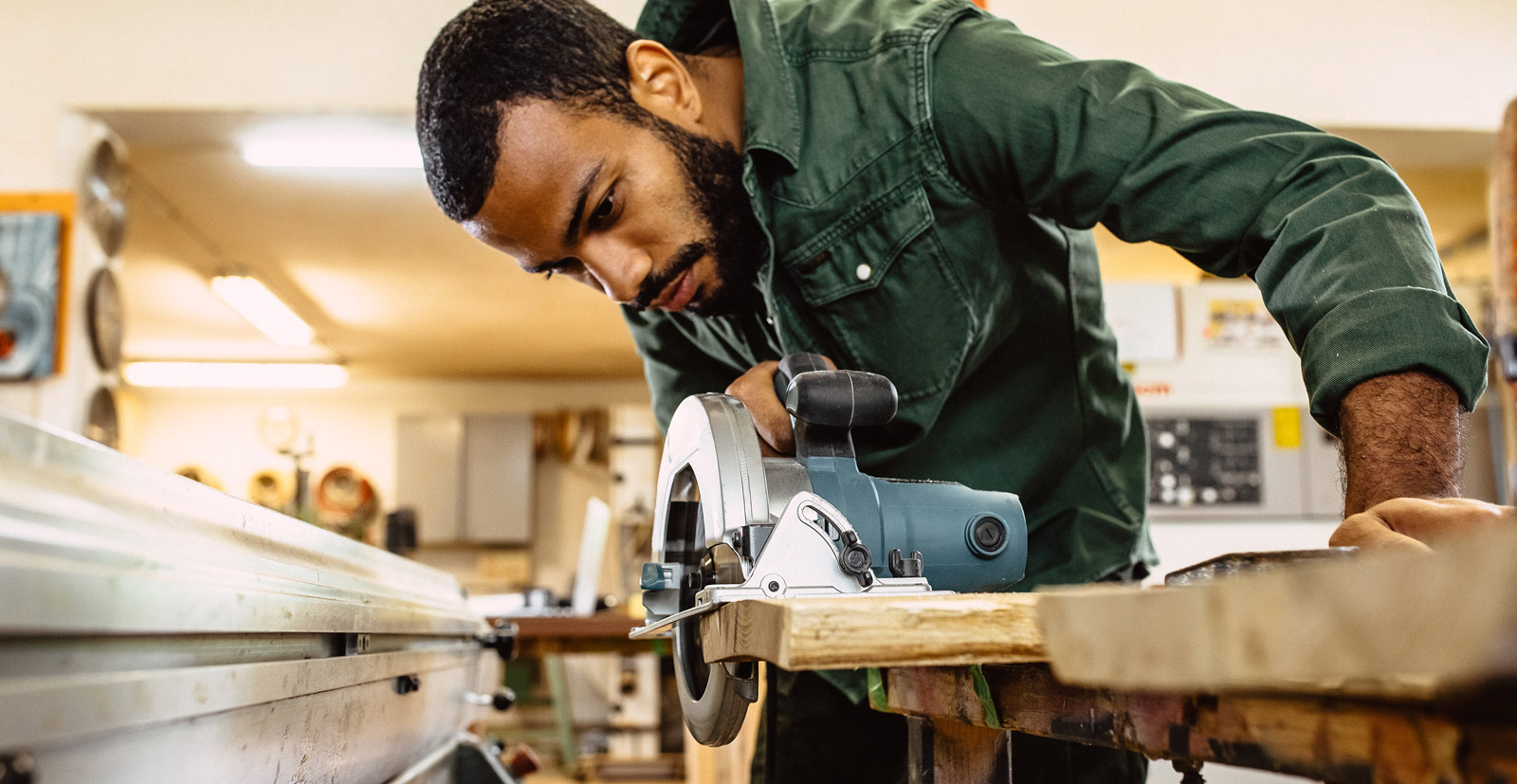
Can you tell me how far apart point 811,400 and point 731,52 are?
68 cm

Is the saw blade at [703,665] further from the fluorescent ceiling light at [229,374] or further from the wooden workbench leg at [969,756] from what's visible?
the fluorescent ceiling light at [229,374]

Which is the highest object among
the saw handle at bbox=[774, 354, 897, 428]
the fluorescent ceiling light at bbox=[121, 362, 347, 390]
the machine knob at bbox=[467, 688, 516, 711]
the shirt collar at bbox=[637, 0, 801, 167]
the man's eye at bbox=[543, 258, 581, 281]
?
the fluorescent ceiling light at bbox=[121, 362, 347, 390]

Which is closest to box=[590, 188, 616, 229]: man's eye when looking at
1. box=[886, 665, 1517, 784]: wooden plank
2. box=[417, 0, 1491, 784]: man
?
box=[417, 0, 1491, 784]: man

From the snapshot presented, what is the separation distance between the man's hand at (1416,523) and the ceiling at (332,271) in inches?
128

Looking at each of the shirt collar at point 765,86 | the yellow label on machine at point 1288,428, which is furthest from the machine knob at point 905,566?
the yellow label on machine at point 1288,428

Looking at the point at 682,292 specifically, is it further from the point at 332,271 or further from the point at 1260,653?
the point at 332,271

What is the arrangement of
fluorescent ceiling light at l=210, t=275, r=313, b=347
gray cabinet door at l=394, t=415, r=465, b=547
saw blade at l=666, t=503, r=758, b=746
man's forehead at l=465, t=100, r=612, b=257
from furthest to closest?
1. gray cabinet door at l=394, t=415, r=465, b=547
2. fluorescent ceiling light at l=210, t=275, r=313, b=347
3. man's forehead at l=465, t=100, r=612, b=257
4. saw blade at l=666, t=503, r=758, b=746

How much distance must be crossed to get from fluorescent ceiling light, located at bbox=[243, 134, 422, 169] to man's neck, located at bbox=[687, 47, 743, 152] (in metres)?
2.51

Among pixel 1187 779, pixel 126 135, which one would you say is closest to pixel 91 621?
pixel 1187 779

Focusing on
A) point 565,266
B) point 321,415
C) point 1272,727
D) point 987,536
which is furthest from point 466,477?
point 1272,727

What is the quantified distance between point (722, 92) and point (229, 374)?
25.2 feet

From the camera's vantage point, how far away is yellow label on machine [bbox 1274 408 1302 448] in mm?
2844

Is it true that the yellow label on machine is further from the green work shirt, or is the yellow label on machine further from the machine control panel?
the green work shirt

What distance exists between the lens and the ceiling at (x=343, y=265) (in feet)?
11.9
